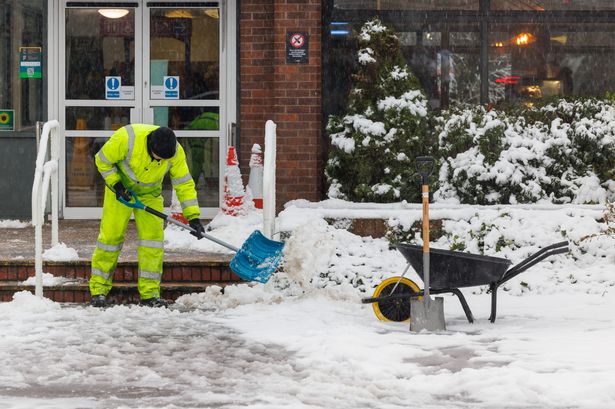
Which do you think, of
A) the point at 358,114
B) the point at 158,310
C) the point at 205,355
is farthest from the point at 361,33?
the point at 205,355

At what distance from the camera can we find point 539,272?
1112 centimetres

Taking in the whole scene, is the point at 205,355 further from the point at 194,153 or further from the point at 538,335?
the point at 194,153

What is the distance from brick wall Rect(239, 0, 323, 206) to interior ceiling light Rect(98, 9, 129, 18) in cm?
154

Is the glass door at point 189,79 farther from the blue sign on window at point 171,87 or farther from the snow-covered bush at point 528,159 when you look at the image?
the snow-covered bush at point 528,159

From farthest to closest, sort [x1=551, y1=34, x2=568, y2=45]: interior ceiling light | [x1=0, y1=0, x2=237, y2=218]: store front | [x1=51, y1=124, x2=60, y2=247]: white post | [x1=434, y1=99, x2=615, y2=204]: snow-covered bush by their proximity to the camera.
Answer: [x1=0, y1=0, x2=237, y2=218]: store front
[x1=551, y1=34, x2=568, y2=45]: interior ceiling light
[x1=434, y1=99, x2=615, y2=204]: snow-covered bush
[x1=51, y1=124, x2=60, y2=247]: white post

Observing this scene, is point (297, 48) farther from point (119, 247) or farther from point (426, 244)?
point (426, 244)

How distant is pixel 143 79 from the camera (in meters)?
14.9

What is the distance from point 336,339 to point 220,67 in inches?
281

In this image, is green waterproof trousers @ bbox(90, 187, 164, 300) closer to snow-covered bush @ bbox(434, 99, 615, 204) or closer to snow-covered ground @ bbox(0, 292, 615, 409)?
snow-covered ground @ bbox(0, 292, 615, 409)

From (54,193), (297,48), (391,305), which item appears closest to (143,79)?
(297,48)

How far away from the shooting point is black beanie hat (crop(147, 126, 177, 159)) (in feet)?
32.4

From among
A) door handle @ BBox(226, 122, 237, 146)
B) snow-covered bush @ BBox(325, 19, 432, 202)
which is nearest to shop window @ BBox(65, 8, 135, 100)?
door handle @ BBox(226, 122, 237, 146)

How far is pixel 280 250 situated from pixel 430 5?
5.62 m

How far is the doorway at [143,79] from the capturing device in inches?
587
